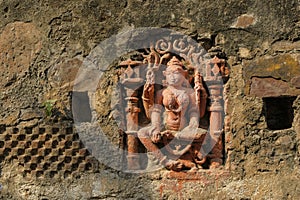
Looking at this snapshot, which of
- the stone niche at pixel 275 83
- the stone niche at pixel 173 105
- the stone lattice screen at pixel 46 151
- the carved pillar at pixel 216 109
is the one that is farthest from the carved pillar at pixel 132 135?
the stone niche at pixel 275 83

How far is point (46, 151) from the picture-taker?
4.30 meters

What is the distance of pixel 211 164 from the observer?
4.09 metres

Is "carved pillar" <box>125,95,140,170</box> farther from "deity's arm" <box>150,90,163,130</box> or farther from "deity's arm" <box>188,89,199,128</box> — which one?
"deity's arm" <box>188,89,199,128</box>

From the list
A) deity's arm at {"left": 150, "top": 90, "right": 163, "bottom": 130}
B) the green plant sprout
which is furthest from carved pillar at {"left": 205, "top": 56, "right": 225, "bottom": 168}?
the green plant sprout

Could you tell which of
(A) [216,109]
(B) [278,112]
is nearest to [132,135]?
(A) [216,109]

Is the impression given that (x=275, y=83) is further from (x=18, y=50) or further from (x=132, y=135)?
(x=18, y=50)

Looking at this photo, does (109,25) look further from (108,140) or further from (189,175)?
(189,175)

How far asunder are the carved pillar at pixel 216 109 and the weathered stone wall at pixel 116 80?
0.04 m

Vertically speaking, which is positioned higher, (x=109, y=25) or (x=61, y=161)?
(x=109, y=25)

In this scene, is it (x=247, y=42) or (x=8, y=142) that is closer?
(x=247, y=42)

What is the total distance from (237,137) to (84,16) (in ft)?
3.59

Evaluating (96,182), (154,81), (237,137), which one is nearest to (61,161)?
(96,182)

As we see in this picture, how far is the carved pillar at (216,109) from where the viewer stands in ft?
13.4

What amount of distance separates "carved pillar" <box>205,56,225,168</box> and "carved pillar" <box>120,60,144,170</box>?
40 cm
